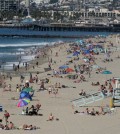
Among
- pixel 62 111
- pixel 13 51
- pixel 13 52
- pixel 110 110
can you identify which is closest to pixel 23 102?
pixel 62 111

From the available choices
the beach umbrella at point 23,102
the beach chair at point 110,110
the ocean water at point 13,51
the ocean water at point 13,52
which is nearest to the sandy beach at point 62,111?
the beach chair at point 110,110

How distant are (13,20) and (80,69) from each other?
14369cm

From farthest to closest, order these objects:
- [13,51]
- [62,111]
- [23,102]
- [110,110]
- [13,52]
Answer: [13,51] → [13,52] → [62,111] → [110,110] → [23,102]

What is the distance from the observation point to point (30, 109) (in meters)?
22.8

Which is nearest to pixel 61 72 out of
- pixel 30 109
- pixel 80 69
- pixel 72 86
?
pixel 80 69

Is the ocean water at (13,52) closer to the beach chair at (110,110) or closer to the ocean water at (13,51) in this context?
the ocean water at (13,51)

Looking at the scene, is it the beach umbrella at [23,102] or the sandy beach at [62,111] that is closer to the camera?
the sandy beach at [62,111]

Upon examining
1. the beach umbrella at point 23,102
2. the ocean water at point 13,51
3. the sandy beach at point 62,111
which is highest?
the beach umbrella at point 23,102

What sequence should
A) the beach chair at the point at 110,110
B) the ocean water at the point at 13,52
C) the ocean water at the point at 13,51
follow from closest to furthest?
the beach chair at the point at 110,110 < the ocean water at the point at 13,52 < the ocean water at the point at 13,51

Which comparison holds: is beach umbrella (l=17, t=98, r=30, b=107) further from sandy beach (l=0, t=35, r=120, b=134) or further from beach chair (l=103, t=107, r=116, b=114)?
beach chair (l=103, t=107, r=116, b=114)

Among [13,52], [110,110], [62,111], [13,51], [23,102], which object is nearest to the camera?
[23,102]

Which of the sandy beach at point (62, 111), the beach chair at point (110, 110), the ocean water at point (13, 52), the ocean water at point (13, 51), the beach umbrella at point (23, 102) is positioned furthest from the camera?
the ocean water at point (13, 51)

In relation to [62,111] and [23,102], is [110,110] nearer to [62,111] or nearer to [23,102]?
[62,111]

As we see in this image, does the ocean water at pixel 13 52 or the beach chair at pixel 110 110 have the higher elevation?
the beach chair at pixel 110 110
